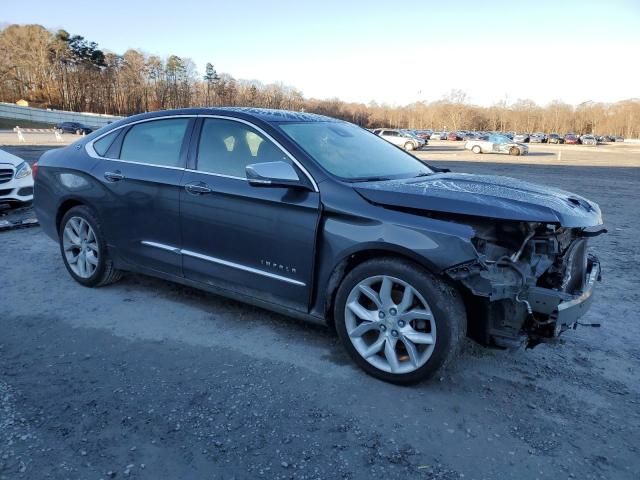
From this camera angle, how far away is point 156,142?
4.22m

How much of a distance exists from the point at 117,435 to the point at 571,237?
2978mm

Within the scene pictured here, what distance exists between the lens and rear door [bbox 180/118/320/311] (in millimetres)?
3348

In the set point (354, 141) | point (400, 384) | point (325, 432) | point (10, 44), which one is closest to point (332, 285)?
point (400, 384)

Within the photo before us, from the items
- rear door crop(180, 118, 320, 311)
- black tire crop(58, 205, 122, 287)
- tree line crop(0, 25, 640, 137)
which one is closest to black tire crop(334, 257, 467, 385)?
rear door crop(180, 118, 320, 311)

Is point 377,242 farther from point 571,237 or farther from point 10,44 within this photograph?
point 10,44

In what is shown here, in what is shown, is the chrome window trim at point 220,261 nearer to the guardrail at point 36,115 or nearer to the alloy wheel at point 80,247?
the alloy wheel at point 80,247

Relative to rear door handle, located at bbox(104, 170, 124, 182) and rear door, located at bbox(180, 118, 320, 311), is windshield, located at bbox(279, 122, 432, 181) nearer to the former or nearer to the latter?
rear door, located at bbox(180, 118, 320, 311)

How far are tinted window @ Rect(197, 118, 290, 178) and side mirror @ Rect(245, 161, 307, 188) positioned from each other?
211 mm

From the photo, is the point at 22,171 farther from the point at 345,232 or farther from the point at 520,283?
the point at 520,283

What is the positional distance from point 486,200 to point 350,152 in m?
1.26

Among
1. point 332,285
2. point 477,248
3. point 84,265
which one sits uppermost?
point 477,248

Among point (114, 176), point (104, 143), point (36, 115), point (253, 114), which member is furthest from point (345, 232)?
point (36, 115)

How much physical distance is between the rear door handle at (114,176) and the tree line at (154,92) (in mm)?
91552

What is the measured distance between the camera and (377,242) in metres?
3.03
